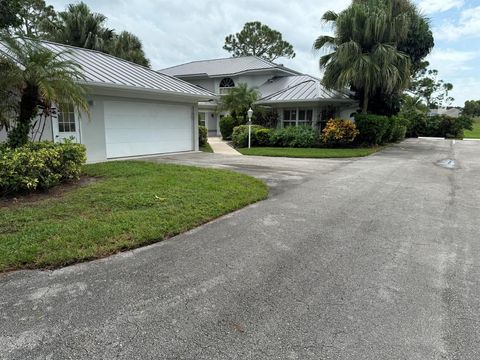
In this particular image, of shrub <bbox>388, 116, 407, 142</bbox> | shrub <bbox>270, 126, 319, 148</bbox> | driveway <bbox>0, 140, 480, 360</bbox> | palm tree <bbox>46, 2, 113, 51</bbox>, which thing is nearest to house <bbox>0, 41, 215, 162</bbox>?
shrub <bbox>270, 126, 319, 148</bbox>

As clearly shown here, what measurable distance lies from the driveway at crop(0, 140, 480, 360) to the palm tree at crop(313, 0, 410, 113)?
43.5 ft

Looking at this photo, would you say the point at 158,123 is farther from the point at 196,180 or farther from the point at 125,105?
the point at 196,180

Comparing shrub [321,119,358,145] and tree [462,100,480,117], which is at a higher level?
tree [462,100,480,117]

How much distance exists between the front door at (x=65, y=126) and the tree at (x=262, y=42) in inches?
1565

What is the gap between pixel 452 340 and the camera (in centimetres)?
260

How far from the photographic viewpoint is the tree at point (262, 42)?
47.0 m

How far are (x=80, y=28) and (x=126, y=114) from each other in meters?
14.4

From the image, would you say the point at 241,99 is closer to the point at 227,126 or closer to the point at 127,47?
the point at 227,126

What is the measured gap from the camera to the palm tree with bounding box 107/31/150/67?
23717 millimetres

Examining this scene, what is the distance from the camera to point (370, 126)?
59.4 ft

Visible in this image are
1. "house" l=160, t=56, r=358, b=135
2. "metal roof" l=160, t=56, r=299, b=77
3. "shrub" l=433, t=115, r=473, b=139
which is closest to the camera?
"house" l=160, t=56, r=358, b=135

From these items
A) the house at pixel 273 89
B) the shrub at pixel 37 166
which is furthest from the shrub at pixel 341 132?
the shrub at pixel 37 166

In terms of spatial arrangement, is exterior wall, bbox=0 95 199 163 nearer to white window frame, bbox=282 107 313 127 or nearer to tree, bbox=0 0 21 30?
tree, bbox=0 0 21 30

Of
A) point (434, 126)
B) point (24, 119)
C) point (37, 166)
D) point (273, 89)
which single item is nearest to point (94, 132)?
point (24, 119)
